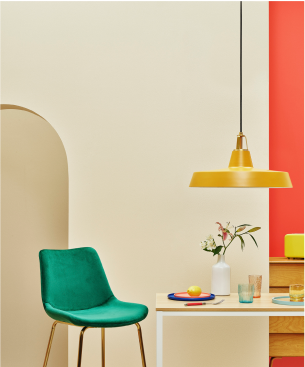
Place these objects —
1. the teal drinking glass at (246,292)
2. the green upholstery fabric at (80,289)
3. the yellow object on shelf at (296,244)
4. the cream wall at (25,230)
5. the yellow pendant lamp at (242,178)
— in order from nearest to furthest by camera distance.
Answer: the yellow pendant lamp at (242,178) → the teal drinking glass at (246,292) → the green upholstery fabric at (80,289) → the yellow object on shelf at (296,244) → the cream wall at (25,230)

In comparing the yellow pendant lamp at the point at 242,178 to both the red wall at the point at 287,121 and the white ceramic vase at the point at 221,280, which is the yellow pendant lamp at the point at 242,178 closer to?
the white ceramic vase at the point at 221,280

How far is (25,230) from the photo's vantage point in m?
3.93

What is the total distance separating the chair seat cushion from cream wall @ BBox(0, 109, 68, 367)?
1.14 meters

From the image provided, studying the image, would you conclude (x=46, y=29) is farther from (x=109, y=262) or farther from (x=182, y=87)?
(x=109, y=262)

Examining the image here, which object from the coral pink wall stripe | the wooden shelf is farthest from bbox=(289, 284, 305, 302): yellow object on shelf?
the coral pink wall stripe

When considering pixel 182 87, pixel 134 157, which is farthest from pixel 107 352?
pixel 182 87

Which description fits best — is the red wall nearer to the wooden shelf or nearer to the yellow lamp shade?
the wooden shelf

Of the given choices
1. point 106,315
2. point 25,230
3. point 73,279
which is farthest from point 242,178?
point 25,230

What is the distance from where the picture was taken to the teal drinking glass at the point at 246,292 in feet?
8.13

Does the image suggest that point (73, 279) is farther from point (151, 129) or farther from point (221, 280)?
point (151, 129)

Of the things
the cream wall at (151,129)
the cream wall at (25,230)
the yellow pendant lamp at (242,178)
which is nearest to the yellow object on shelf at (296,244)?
the cream wall at (151,129)

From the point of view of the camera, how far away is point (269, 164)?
351 centimetres

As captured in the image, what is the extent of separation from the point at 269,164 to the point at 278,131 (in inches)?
10.0

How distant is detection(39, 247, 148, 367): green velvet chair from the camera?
272 cm
